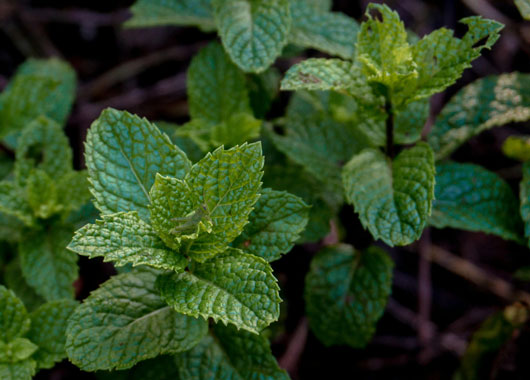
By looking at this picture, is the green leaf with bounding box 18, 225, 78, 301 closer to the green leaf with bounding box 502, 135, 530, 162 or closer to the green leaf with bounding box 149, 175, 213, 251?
the green leaf with bounding box 149, 175, 213, 251

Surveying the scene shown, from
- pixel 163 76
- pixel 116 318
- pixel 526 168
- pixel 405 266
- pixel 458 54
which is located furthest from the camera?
pixel 163 76

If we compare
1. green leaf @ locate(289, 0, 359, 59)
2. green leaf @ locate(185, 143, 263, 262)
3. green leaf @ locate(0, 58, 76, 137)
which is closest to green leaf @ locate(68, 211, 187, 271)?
green leaf @ locate(185, 143, 263, 262)

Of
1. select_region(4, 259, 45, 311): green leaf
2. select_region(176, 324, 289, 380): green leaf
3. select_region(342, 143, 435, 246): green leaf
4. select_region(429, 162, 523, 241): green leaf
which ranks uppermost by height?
select_region(342, 143, 435, 246): green leaf

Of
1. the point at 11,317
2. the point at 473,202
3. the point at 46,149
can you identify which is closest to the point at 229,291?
the point at 11,317

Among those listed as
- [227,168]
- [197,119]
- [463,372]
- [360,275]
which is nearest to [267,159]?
[197,119]

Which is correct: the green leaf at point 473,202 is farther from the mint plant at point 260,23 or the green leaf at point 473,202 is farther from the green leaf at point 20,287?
the green leaf at point 20,287

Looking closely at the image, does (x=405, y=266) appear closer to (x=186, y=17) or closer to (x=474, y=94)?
(x=474, y=94)
